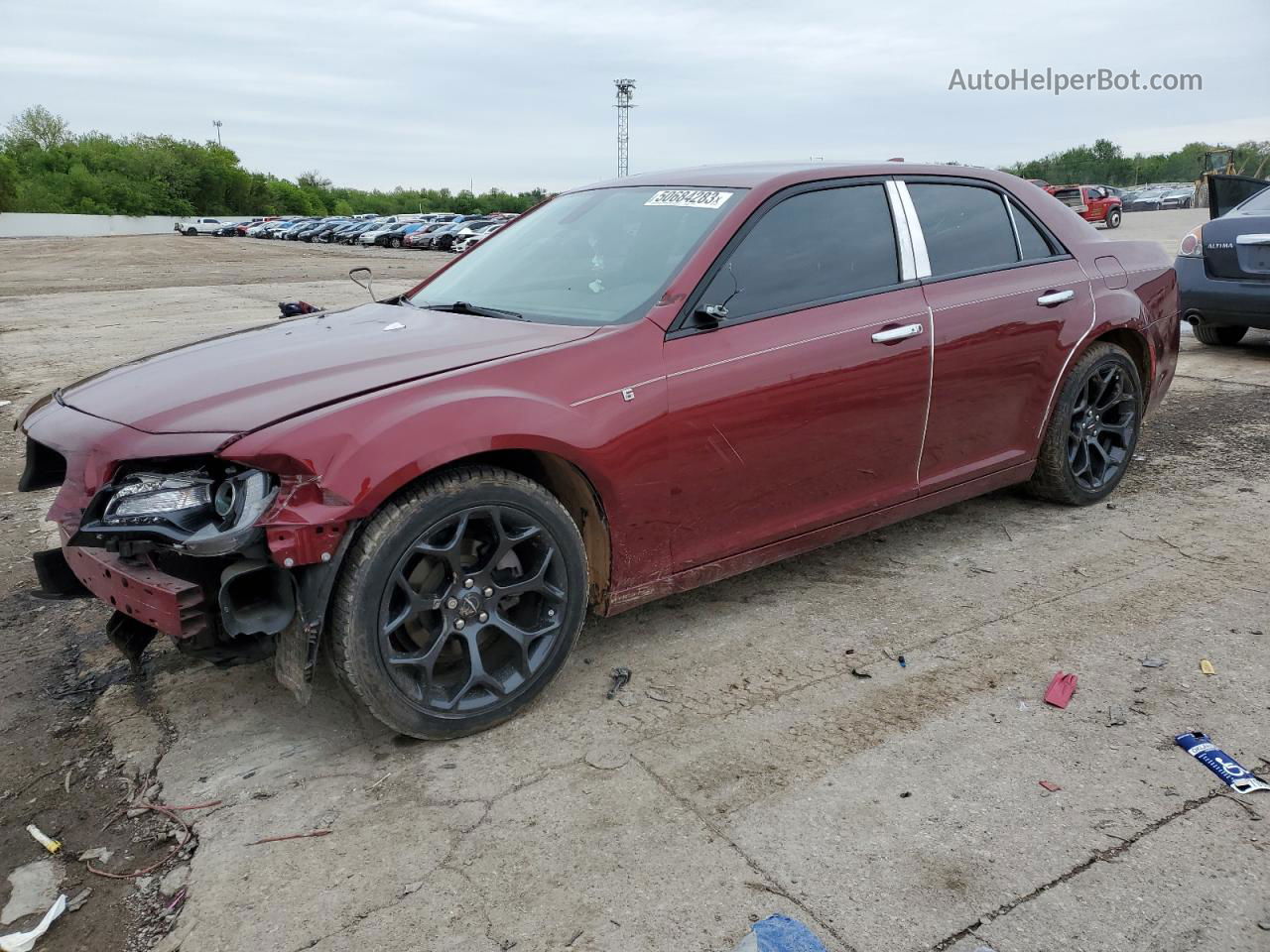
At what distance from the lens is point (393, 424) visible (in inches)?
106

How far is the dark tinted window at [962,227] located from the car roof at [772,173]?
94 millimetres

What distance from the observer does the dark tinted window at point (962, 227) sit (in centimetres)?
411

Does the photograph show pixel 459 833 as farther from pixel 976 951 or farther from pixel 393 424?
pixel 976 951

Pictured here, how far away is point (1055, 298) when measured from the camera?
174 inches

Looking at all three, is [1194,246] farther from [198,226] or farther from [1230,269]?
[198,226]

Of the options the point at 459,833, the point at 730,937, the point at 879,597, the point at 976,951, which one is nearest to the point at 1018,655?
the point at 879,597

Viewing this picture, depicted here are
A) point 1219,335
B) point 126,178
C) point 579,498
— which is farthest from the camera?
point 126,178

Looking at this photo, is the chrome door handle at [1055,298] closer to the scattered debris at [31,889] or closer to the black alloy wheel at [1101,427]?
the black alloy wheel at [1101,427]

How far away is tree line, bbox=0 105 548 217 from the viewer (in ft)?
280

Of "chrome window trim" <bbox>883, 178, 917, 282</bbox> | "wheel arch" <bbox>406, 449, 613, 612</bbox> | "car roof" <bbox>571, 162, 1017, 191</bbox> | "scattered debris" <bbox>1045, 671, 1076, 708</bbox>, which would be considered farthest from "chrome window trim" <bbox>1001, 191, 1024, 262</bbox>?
"wheel arch" <bbox>406, 449, 613, 612</bbox>

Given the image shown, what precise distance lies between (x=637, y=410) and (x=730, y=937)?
1.55 meters

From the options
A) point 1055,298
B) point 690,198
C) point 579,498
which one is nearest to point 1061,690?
point 579,498

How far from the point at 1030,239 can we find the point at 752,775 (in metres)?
2.97

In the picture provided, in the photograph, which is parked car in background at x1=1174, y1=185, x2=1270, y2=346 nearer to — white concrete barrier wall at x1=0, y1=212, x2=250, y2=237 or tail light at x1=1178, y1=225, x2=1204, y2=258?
tail light at x1=1178, y1=225, x2=1204, y2=258
